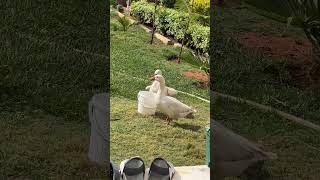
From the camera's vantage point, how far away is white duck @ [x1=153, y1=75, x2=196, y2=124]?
10.2ft

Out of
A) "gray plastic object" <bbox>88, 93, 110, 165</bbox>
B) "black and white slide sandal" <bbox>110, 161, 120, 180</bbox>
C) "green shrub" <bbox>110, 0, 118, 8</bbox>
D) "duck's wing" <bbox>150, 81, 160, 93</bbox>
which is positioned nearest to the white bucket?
"duck's wing" <bbox>150, 81, 160, 93</bbox>

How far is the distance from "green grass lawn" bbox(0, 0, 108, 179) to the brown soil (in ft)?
2.93

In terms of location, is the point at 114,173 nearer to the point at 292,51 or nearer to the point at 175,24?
the point at 175,24

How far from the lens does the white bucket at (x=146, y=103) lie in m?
3.10

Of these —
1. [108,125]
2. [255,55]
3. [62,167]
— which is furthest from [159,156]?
[255,55]

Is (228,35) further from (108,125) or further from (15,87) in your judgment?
(15,87)

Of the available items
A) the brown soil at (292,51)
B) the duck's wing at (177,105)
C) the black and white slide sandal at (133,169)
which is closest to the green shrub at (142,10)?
the duck's wing at (177,105)

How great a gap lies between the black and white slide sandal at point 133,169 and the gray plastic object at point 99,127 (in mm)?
118

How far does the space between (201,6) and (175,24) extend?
0.63 ft

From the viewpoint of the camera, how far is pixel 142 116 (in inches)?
123

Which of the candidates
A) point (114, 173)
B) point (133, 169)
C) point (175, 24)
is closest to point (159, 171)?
point (133, 169)

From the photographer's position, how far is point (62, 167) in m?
2.93

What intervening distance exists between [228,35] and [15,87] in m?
1.21

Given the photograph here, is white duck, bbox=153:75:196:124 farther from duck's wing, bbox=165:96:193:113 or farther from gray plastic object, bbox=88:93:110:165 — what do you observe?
gray plastic object, bbox=88:93:110:165
